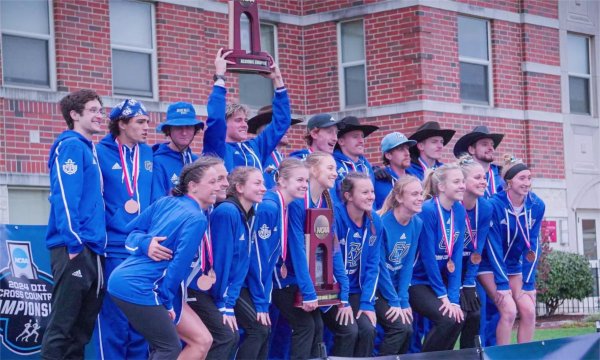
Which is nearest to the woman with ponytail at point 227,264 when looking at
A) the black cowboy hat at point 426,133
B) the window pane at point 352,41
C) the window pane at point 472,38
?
the black cowboy hat at point 426,133

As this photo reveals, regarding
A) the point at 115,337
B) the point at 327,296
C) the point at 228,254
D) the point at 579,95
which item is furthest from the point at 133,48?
the point at 579,95

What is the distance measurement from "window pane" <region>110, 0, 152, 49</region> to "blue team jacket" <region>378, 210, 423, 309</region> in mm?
7691

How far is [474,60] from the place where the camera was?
20.5 meters

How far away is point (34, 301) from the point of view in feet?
34.5

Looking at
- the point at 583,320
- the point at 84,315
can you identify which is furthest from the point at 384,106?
the point at 84,315

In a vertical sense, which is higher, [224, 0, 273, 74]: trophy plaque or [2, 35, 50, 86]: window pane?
[2, 35, 50, 86]: window pane

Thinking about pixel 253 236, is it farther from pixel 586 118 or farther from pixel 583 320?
pixel 586 118

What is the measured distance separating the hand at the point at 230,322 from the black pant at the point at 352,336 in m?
1.36

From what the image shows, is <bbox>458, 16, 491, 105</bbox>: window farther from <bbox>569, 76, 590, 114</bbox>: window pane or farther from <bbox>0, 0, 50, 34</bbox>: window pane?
<bbox>0, 0, 50, 34</bbox>: window pane

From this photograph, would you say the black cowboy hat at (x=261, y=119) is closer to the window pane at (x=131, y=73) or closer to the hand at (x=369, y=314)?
the hand at (x=369, y=314)

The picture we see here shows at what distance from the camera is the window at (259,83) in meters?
19.3

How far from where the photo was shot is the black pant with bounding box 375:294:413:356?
10.3 meters

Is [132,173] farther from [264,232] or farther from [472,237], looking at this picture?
[472,237]

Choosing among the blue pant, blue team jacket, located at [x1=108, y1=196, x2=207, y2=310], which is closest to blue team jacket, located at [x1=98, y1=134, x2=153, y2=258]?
the blue pant
